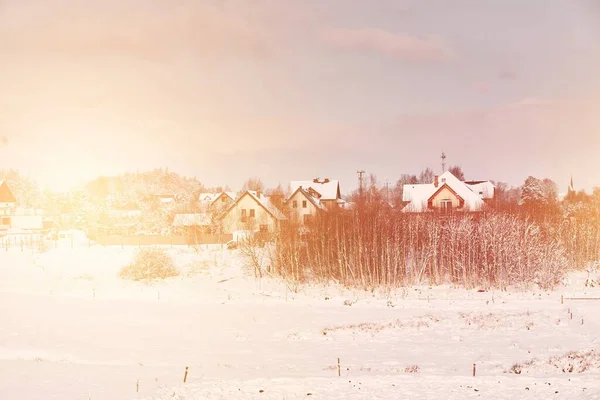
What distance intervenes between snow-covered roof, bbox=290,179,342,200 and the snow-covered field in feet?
162

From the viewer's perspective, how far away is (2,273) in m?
62.2

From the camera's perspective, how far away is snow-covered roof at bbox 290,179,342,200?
108625mm

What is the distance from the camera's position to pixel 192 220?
85125 mm

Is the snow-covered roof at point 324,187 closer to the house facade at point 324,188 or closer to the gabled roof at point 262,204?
the house facade at point 324,188

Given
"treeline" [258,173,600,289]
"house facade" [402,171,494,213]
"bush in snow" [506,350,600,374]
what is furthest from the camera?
"house facade" [402,171,494,213]

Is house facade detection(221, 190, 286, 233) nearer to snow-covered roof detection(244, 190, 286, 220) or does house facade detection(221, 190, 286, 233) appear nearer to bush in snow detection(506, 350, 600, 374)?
snow-covered roof detection(244, 190, 286, 220)

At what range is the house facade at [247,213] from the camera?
277 ft

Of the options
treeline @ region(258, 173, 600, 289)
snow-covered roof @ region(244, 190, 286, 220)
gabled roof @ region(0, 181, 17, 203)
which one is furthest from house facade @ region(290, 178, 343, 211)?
gabled roof @ region(0, 181, 17, 203)

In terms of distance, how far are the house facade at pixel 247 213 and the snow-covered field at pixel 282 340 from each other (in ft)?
77.2

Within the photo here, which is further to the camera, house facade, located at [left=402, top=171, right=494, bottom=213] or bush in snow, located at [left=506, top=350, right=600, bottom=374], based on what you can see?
house facade, located at [left=402, top=171, right=494, bottom=213]

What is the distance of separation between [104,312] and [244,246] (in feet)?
63.6

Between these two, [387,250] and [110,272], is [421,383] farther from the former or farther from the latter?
[110,272]

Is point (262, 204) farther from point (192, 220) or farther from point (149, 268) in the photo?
point (149, 268)

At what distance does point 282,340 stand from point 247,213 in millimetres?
52354
